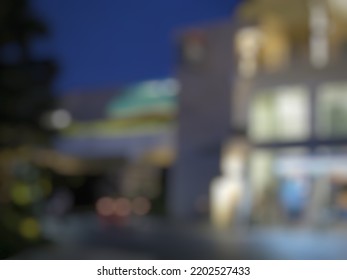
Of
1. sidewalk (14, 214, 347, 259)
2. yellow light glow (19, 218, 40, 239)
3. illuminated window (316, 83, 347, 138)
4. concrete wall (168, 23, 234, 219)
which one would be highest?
illuminated window (316, 83, 347, 138)

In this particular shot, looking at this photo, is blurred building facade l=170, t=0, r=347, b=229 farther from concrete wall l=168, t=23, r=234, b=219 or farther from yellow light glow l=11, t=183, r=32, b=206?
yellow light glow l=11, t=183, r=32, b=206

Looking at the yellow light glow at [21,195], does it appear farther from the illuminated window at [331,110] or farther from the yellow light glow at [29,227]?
the illuminated window at [331,110]

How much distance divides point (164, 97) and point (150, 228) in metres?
0.41

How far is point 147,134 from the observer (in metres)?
1.61

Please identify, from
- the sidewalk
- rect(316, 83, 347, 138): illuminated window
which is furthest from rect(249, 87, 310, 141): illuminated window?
the sidewalk

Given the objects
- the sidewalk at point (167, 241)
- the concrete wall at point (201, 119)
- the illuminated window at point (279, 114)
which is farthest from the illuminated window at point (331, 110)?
the sidewalk at point (167, 241)

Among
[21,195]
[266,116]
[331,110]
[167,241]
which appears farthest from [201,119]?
[266,116]

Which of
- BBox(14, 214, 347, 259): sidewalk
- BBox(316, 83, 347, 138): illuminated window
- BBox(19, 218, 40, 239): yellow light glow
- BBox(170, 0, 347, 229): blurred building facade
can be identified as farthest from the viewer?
BBox(316, 83, 347, 138): illuminated window

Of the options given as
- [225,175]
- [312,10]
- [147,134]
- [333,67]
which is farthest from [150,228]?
[312,10]

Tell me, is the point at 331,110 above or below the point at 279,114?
below

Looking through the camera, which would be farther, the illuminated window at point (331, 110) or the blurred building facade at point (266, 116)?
the illuminated window at point (331, 110)

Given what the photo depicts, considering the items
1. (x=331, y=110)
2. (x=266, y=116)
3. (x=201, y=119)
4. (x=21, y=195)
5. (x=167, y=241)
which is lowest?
(x=167, y=241)

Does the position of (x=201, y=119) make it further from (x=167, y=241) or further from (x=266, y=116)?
(x=266, y=116)
